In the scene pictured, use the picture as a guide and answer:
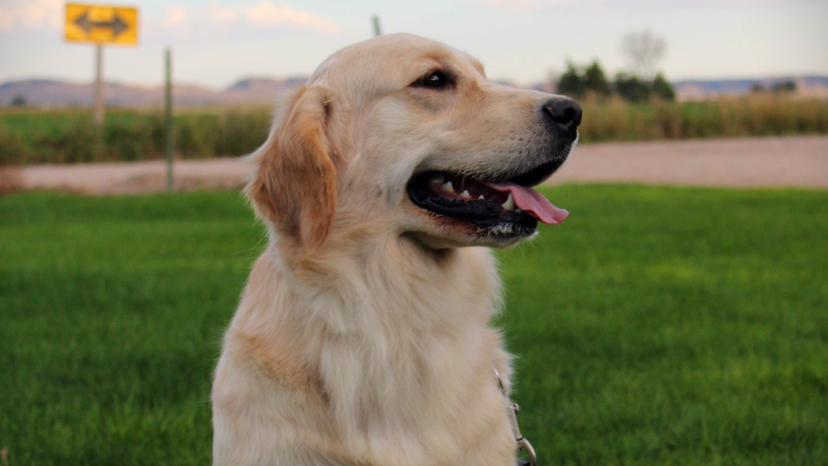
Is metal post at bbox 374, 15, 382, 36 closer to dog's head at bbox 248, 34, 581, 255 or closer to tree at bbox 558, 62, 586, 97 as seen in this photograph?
dog's head at bbox 248, 34, 581, 255

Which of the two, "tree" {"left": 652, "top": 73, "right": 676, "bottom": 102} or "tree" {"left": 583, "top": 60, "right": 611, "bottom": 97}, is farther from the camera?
"tree" {"left": 652, "top": 73, "right": 676, "bottom": 102}

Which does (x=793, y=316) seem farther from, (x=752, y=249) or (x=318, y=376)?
(x=318, y=376)

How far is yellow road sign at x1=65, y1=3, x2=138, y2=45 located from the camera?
19.4 meters

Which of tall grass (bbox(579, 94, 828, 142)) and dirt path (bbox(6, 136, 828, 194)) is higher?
tall grass (bbox(579, 94, 828, 142))

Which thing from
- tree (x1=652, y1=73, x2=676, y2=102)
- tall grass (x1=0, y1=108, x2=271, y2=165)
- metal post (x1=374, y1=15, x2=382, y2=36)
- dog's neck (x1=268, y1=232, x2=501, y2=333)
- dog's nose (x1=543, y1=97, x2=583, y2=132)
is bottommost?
tall grass (x1=0, y1=108, x2=271, y2=165)

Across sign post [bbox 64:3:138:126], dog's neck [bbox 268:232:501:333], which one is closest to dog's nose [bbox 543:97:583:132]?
dog's neck [bbox 268:232:501:333]

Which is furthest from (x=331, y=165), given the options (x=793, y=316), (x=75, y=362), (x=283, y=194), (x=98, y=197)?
(x=98, y=197)

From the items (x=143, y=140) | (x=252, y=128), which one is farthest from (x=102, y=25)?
(x=252, y=128)

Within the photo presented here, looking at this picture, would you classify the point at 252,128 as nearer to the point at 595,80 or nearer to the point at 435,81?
the point at 595,80

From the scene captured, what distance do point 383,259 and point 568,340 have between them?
3176 millimetres

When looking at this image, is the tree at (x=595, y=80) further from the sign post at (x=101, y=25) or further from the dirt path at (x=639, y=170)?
the sign post at (x=101, y=25)

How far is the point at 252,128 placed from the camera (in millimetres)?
21906

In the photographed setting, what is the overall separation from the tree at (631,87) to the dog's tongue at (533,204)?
25.2m

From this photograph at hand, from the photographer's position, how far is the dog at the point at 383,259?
2574 mm
